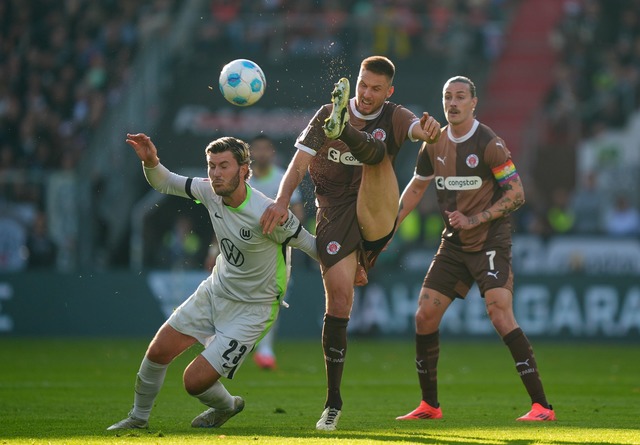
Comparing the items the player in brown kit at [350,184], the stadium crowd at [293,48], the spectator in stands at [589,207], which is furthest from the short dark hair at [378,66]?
the spectator in stands at [589,207]

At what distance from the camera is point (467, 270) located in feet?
32.1

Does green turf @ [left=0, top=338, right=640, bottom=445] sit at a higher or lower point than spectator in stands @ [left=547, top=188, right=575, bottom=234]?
lower

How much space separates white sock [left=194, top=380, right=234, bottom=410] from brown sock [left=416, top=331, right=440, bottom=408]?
171 centimetres

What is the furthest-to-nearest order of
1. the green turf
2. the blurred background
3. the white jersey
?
the blurred background → the white jersey → the green turf

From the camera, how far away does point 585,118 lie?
25.7m

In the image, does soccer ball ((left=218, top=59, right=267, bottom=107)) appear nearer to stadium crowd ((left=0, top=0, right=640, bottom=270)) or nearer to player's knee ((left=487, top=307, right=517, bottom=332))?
player's knee ((left=487, top=307, right=517, bottom=332))

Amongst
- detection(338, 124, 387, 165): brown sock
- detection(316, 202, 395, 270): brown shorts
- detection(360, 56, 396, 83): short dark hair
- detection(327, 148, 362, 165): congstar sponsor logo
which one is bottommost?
detection(316, 202, 395, 270): brown shorts

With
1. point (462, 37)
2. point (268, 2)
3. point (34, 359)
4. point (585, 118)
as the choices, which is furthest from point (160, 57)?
point (34, 359)

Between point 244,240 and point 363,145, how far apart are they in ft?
3.48

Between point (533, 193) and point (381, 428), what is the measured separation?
15.8m

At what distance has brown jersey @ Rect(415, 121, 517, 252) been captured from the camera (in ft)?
31.7

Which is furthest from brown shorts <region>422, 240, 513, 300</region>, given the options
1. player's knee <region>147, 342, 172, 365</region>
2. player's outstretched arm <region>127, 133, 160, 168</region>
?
player's outstretched arm <region>127, 133, 160, 168</region>

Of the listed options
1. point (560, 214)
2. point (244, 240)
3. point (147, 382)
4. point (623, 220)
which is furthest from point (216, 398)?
point (560, 214)

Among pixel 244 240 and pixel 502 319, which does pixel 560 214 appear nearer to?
pixel 502 319
